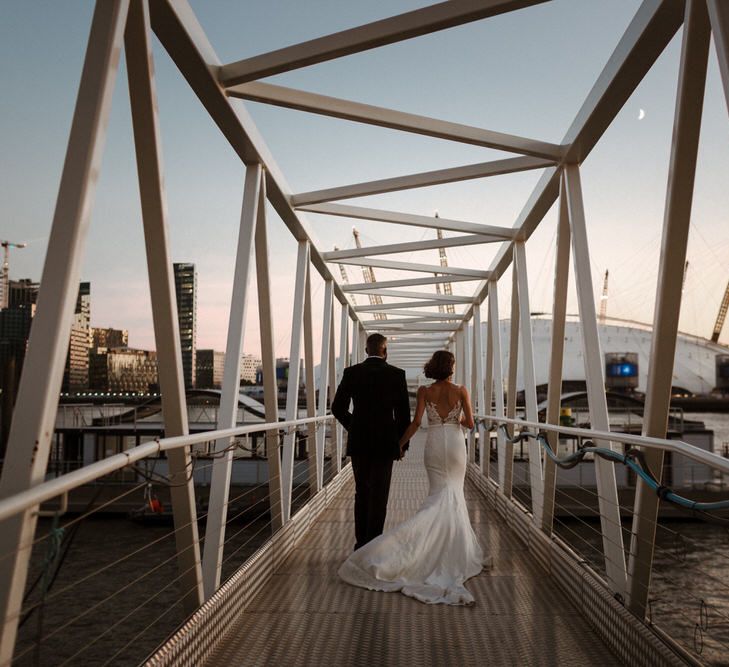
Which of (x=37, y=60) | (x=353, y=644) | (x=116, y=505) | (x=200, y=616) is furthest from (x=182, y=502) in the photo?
(x=116, y=505)

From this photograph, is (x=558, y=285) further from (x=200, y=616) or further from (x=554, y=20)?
(x=200, y=616)

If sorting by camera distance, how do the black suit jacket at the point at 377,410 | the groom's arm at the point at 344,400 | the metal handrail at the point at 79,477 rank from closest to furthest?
the metal handrail at the point at 79,477 < the black suit jacket at the point at 377,410 < the groom's arm at the point at 344,400

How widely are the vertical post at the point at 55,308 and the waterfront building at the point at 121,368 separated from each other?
17319 mm

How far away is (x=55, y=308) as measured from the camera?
6.70 ft

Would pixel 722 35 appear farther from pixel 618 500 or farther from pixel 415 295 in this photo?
pixel 415 295

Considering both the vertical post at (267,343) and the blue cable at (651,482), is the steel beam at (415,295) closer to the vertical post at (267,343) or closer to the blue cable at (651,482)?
the vertical post at (267,343)

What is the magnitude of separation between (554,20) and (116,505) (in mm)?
24493

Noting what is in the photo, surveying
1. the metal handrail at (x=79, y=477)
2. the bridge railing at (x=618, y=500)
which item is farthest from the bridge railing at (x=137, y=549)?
the bridge railing at (x=618, y=500)

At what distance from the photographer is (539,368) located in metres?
88.4

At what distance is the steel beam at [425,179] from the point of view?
5.36 metres

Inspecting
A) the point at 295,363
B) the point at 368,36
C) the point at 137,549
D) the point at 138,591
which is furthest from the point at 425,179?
the point at 138,591

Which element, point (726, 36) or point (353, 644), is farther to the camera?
point (353, 644)

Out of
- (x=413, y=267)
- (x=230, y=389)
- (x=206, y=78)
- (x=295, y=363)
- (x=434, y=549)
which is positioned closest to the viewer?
(x=206, y=78)

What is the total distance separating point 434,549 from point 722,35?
9.97 feet
